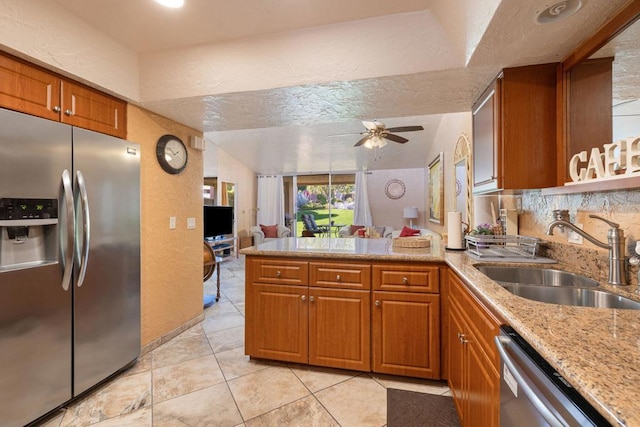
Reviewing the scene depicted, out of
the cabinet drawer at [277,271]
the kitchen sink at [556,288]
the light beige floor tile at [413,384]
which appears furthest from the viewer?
the cabinet drawer at [277,271]

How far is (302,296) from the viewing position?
2195 mm

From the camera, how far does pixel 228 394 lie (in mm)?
1967

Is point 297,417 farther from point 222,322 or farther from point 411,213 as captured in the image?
point 411,213

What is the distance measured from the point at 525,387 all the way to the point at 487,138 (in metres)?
1.63

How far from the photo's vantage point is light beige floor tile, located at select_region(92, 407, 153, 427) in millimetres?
1692

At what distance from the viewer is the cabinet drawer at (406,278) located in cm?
198

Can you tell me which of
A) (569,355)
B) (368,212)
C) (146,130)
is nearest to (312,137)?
(368,212)

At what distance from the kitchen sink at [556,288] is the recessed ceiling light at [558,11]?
1.19 metres

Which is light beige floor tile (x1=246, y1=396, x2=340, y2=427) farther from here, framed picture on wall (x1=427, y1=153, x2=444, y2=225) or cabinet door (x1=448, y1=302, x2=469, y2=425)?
framed picture on wall (x1=427, y1=153, x2=444, y2=225)

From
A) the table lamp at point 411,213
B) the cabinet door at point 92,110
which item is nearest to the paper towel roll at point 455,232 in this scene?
the cabinet door at point 92,110

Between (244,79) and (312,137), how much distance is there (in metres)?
4.05

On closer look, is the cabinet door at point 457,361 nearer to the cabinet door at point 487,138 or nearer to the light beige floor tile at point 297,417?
the light beige floor tile at point 297,417

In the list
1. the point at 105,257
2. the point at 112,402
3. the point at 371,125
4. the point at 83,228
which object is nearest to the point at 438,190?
the point at 371,125

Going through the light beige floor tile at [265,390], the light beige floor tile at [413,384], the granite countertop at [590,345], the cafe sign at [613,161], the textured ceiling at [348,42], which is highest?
the textured ceiling at [348,42]
